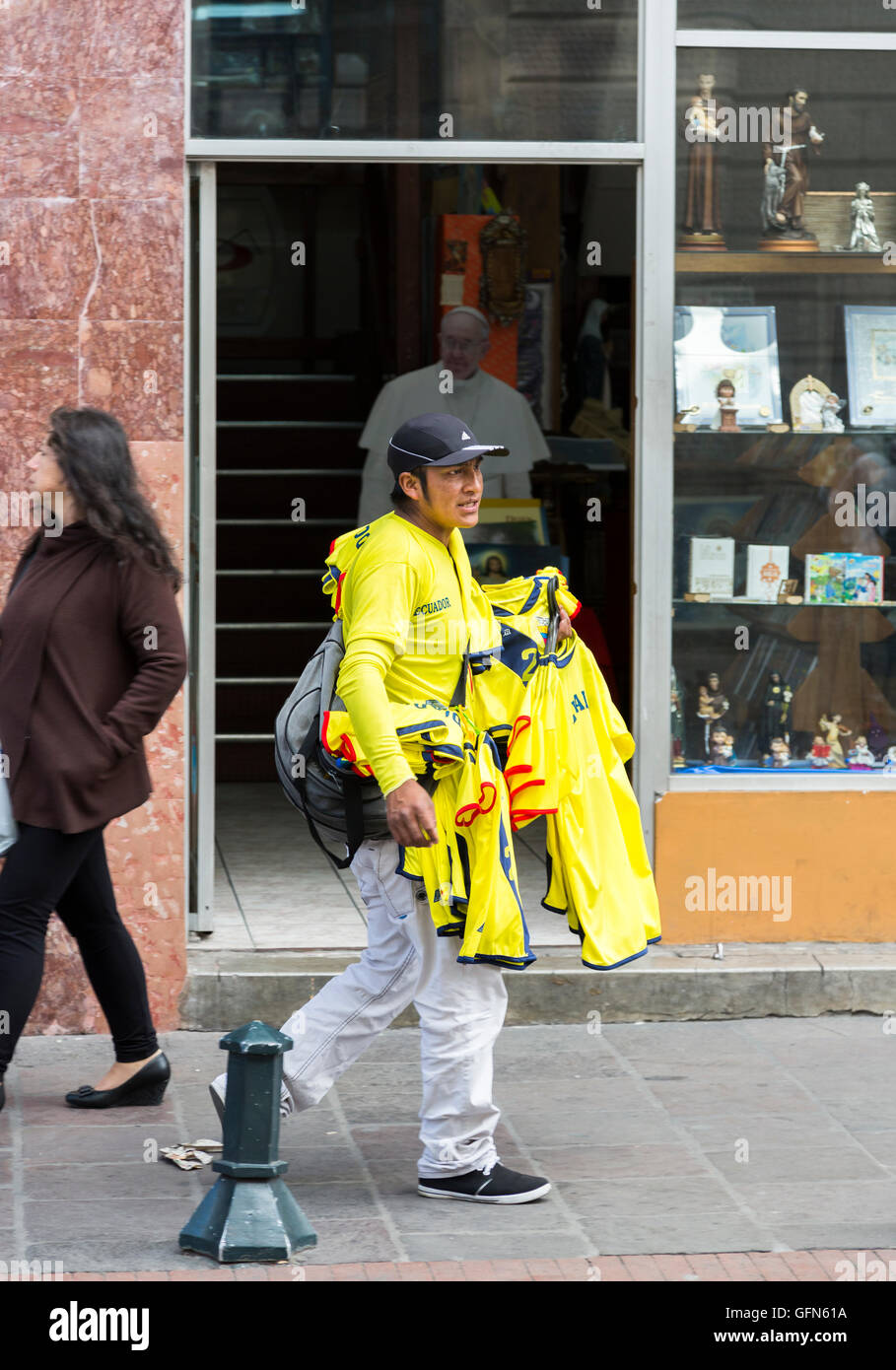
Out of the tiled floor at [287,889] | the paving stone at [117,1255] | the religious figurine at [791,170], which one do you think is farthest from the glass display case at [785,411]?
the paving stone at [117,1255]

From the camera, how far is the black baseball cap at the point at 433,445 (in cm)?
483

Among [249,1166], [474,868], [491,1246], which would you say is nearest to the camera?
[249,1166]

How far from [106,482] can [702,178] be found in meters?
2.69

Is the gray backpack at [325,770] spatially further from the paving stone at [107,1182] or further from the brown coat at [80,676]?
the paving stone at [107,1182]

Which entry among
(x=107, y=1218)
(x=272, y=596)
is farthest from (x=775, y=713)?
(x=272, y=596)

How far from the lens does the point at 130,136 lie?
6301mm

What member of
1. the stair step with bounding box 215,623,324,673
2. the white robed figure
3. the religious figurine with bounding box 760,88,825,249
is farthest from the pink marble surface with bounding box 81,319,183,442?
the stair step with bounding box 215,623,324,673

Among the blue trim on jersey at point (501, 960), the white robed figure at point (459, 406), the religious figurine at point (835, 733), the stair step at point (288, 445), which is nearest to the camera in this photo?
the blue trim on jersey at point (501, 960)

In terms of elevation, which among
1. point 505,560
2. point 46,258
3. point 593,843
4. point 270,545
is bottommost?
point 593,843

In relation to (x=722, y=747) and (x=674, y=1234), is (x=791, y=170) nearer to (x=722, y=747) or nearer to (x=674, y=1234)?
(x=722, y=747)

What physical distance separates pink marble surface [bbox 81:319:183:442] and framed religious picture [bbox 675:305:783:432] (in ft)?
5.94

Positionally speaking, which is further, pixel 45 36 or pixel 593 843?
pixel 45 36

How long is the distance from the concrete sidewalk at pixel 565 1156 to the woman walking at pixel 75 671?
0.59 m

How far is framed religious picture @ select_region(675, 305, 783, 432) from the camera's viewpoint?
22.7 feet
